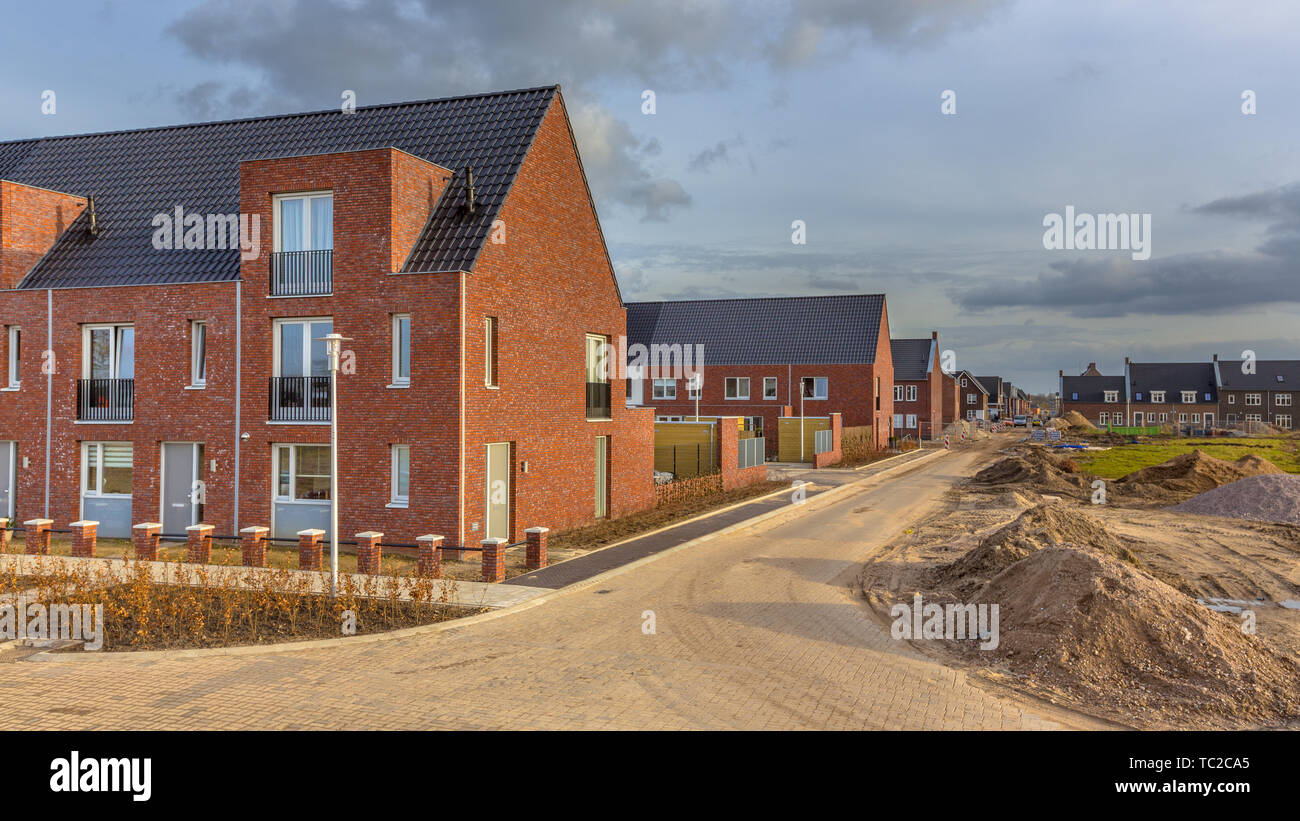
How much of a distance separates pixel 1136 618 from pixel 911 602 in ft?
11.7

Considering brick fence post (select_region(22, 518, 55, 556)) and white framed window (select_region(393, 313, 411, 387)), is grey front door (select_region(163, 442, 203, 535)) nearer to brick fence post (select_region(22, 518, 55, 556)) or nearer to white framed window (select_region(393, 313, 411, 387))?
brick fence post (select_region(22, 518, 55, 556))

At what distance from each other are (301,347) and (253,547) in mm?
4289

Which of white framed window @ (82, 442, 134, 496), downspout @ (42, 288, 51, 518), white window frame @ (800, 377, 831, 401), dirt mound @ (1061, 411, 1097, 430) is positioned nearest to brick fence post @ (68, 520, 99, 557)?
white framed window @ (82, 442, 134, 496)

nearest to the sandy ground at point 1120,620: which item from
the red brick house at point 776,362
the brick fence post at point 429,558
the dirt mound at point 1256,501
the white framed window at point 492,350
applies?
the brick fence post at point 429,558

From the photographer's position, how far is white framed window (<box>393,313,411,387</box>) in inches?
631

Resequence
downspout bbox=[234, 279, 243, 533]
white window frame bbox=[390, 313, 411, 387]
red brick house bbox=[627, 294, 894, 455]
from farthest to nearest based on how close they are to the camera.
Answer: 1. red brick house bbox=[627, 294, 894, 455]
2. downspout bbox=[234, 279, 243, 533]
3. white window frame bbox=[390, 313, 411, 387]

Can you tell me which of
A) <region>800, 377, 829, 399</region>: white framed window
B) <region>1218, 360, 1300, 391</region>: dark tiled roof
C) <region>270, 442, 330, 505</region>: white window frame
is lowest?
<region>270, 442, 330, 505</region>: white window frame

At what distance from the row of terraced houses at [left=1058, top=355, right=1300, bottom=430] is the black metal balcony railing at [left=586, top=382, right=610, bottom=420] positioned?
8446 cm

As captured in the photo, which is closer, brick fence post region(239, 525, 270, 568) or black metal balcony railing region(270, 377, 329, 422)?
brick fence post region(239, 525, 270, 568)

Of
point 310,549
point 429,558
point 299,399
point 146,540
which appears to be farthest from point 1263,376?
point 146,540

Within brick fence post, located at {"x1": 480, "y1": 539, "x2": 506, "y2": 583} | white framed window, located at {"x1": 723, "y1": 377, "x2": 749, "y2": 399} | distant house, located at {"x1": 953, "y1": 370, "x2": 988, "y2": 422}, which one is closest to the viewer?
brick fence post, located at {"x1": 480, "y1": 539, "x2": 506, "y2": 583}

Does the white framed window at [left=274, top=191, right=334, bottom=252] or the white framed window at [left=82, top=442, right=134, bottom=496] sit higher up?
the white framed window at [left=274, top=191, right=334, bottom=252]

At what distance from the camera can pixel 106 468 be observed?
18609 millimetres

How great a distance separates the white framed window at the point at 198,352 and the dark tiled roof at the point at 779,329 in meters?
36.7
